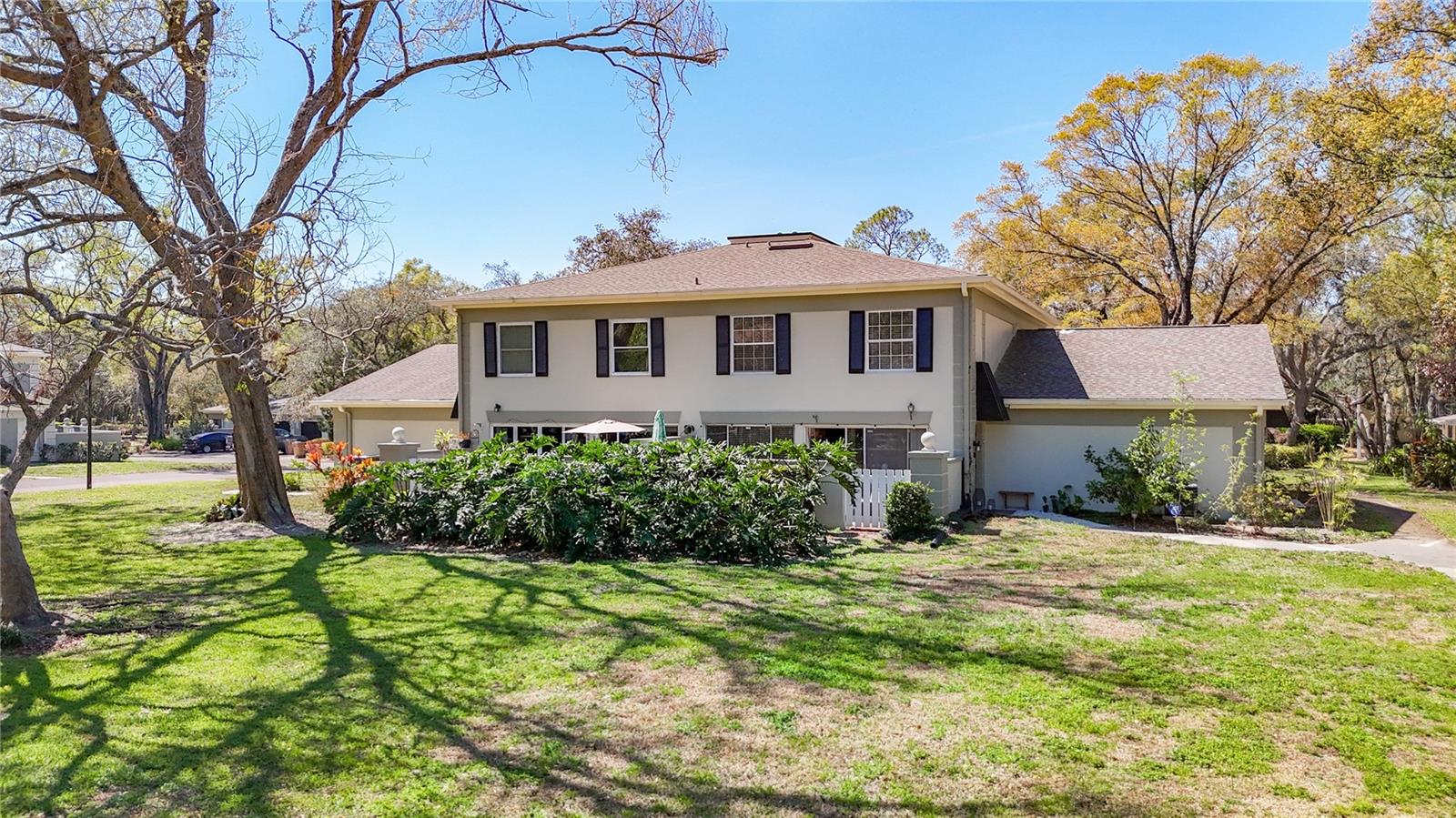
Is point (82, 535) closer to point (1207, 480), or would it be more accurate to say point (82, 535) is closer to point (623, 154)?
point (623, 154)

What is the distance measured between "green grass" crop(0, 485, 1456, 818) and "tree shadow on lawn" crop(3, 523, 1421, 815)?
0.03 meters

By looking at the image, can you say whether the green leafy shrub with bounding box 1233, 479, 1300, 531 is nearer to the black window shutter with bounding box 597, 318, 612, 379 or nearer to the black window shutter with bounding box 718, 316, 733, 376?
the black window shutter with bounding box 718, 316, 733, 376

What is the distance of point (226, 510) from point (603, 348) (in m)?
7.85

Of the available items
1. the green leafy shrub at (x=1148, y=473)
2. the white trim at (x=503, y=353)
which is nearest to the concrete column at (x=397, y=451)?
the white trim at (x=503, y=353)

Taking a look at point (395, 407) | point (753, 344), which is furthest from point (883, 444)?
point (395, 407)

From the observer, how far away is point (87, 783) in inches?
175

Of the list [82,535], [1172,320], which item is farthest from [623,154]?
[1172,320]

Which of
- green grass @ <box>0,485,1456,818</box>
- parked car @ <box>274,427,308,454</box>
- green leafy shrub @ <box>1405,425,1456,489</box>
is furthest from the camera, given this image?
parked car @ <box>274,427,308,454</box>

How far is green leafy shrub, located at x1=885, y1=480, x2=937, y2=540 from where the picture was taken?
1344cm

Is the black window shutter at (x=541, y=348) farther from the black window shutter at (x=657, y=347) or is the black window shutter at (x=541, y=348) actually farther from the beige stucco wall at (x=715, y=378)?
the black window shutter at (x=657, y=347)

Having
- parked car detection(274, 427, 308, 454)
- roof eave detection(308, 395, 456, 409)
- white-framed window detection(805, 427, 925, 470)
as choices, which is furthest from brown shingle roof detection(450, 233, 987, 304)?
parked car detection(274, 427, 308, 454)

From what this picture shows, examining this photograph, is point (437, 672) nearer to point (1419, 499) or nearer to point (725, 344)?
point (725, 344)

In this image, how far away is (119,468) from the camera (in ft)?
97.1

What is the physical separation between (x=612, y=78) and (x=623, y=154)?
121 centimetres
